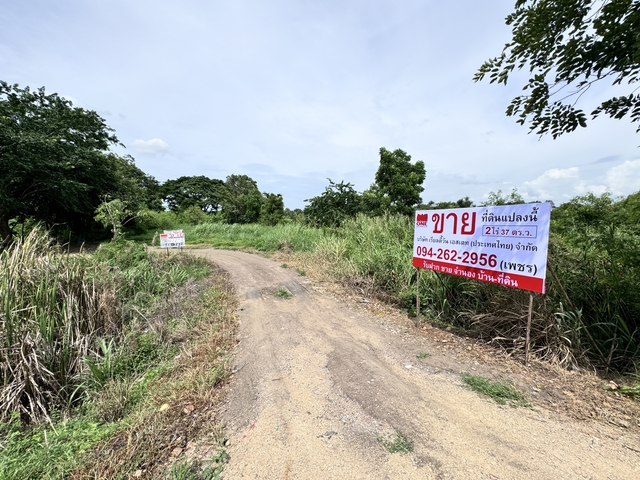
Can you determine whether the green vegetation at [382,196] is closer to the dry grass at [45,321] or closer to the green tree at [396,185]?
the green tree at [396,185]

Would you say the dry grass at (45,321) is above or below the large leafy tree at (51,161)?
below

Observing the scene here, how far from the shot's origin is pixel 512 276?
3.22 meters

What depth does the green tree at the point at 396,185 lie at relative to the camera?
14523mm

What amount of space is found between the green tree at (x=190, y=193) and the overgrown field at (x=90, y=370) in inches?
1482

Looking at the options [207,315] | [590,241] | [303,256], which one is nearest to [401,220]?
[303,256]

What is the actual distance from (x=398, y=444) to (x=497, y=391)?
1281 millimetres

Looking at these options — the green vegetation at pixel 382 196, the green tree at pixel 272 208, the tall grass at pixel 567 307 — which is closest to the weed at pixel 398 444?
the tall grass at pixel 567 307

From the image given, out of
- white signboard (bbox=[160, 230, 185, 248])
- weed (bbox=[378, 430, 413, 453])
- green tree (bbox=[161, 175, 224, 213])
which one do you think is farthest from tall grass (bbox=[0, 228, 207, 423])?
green tree (bbox=[161, 175, 224, 213])

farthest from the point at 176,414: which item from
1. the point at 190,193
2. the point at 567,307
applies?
the point at 190,193

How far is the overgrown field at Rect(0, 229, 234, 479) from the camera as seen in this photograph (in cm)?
204

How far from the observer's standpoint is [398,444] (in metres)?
1.99

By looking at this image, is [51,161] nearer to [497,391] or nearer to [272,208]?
[272,208]

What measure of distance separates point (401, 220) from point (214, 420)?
263 inches

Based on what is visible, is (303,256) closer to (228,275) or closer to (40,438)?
(228,275)
